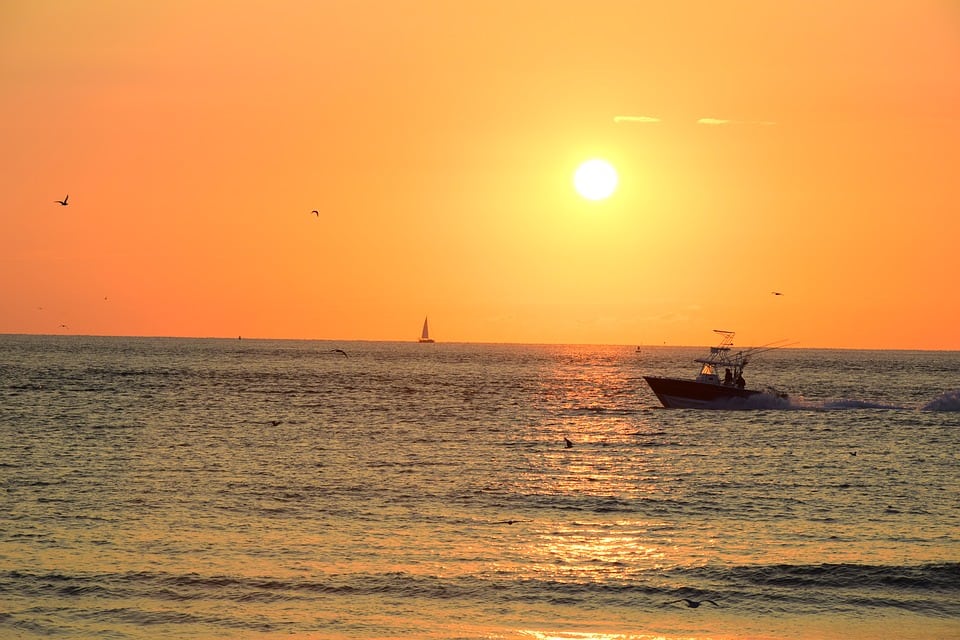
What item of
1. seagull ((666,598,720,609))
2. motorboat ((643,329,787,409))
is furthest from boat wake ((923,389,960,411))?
seagull ((666,598,720,609))

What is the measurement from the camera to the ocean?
2352 cm

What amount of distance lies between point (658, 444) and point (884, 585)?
35.6m

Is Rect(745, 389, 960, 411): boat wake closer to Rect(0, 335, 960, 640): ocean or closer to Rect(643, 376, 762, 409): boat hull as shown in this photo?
Rect(643, 376, 762, 409): boat hull

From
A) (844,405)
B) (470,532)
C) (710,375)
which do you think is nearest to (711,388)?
(710,375)

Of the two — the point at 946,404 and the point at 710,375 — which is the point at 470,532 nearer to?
the point at 710,375

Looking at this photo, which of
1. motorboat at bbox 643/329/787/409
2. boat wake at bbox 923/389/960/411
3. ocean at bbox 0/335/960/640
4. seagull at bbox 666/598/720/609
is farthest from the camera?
boat wake at bbox 923/389/960/411

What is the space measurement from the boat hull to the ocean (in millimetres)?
11692

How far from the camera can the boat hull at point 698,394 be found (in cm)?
8119

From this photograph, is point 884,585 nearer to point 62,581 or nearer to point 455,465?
point 62,581

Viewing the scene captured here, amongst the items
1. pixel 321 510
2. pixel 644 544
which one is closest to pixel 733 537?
pixel 644 544

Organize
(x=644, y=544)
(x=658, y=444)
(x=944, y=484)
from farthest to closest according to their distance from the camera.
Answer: (x=658, y=444) < (x=944, y=484) < (x=644, y=544)

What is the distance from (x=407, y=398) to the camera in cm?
10456

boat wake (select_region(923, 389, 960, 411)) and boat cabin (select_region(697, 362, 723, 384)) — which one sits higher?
boat cabin (select_region(697, 362, 723, 384))

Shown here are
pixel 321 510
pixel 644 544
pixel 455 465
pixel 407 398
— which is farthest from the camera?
pixel 407 398
